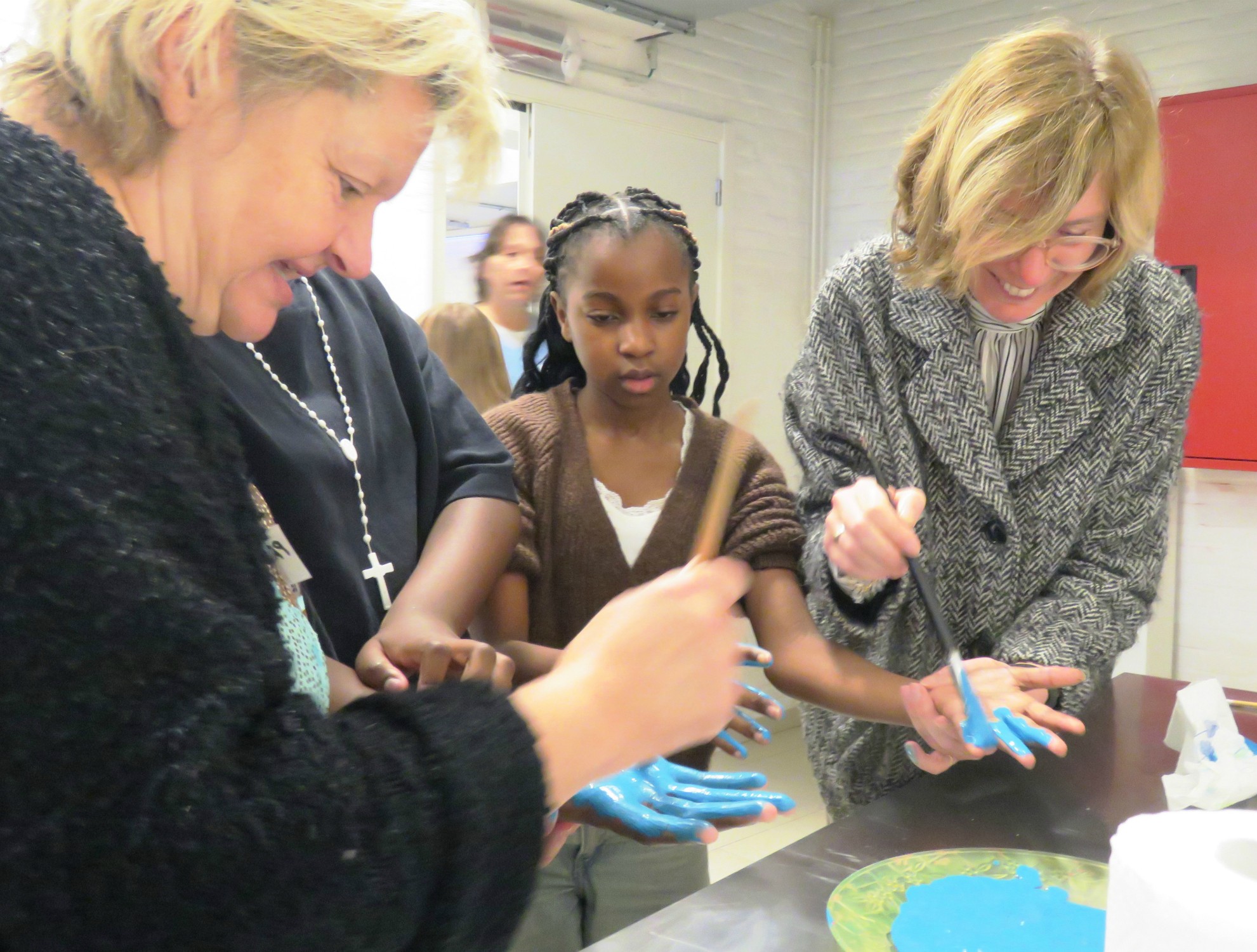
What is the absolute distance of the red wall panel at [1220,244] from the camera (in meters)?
3.57

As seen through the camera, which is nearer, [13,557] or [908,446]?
[13,557]

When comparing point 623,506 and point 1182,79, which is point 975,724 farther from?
point 1182,79

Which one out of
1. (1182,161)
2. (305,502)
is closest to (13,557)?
(305,502)

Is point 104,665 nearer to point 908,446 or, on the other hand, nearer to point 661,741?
point 661,741

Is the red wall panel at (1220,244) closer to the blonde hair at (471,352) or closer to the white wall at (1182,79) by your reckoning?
the white wall at (1182,79)

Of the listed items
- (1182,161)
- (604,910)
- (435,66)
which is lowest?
(604,910)

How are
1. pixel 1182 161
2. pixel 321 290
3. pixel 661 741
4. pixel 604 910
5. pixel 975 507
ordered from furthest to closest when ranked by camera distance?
1. pixel 1182 161
2. pixel 975 507
3. pixel 604 910
4. pixel 321 290
5. pixel 661 741

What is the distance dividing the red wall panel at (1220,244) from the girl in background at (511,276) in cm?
218

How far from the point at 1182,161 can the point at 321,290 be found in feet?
11.5

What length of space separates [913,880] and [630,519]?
2.09 ft

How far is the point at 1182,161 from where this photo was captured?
3.68m

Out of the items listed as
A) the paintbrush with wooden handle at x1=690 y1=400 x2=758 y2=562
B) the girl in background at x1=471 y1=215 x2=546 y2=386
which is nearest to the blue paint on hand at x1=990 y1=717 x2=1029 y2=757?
the paintbrush with wooden handle at x1=690 y1=400 x2=758 y2=562

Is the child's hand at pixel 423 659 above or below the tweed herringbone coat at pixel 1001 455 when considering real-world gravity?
below

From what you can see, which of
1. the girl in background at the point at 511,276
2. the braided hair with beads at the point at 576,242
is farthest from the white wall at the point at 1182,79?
the braided hair with beads at the point at 576,242
